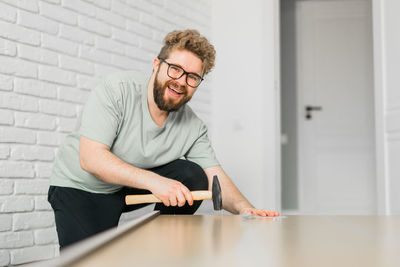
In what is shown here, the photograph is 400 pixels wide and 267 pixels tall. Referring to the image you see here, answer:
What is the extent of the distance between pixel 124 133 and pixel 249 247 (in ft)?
3.90

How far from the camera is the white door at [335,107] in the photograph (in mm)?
4977

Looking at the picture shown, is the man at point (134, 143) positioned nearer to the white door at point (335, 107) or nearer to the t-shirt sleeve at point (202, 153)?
the t-shirt sleeve at point (202, 153)

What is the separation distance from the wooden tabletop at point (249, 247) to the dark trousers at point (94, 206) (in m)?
0.77

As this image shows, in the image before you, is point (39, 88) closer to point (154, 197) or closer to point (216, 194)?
point (154, 197)

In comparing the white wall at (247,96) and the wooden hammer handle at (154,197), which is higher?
the white wall at (247,96)

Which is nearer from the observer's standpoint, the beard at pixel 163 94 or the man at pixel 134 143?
the man at pixel 134 143

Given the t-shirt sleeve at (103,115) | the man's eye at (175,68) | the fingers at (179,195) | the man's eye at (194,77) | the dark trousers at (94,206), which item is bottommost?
the dark trousers at (94,206)

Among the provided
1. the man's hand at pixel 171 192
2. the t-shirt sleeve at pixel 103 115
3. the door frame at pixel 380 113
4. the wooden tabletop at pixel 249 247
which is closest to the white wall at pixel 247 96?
the door frame at pixel 380 113

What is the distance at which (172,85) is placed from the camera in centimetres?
181

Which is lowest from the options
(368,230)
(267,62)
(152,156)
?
(368,230)

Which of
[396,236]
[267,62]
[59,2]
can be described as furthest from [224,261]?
[267,62]

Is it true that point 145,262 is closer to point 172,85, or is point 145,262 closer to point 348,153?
point 172,85

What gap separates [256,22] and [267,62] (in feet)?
1.19

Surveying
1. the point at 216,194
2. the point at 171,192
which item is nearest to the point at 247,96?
the point at 216,194
